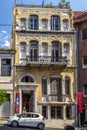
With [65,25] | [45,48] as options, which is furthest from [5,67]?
[65,25]

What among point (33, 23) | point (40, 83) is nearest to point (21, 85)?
Result: point (40, 83)

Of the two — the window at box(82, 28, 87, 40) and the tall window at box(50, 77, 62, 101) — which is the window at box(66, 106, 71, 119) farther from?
the window at box(82, 28, 87, 40)

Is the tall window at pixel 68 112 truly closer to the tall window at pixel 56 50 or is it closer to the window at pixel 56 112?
the window at pixel 56 112

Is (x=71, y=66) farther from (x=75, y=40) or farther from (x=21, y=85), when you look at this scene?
(x=21, y=85)

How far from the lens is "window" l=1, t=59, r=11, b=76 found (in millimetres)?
41122

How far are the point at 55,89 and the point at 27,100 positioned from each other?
3.65m

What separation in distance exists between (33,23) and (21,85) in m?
7.87

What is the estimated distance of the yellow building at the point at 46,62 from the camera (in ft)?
134

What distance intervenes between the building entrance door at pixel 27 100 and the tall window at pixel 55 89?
8.06ft

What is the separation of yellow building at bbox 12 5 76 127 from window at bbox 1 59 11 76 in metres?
0.89

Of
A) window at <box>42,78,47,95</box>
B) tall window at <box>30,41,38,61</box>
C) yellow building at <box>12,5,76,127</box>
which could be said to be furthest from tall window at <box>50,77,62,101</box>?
tall window at <box>30,41,38,61</box>

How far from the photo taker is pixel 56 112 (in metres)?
41.2

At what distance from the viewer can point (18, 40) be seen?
41.9 meters

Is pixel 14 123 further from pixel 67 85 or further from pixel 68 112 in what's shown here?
pixel 67 85
